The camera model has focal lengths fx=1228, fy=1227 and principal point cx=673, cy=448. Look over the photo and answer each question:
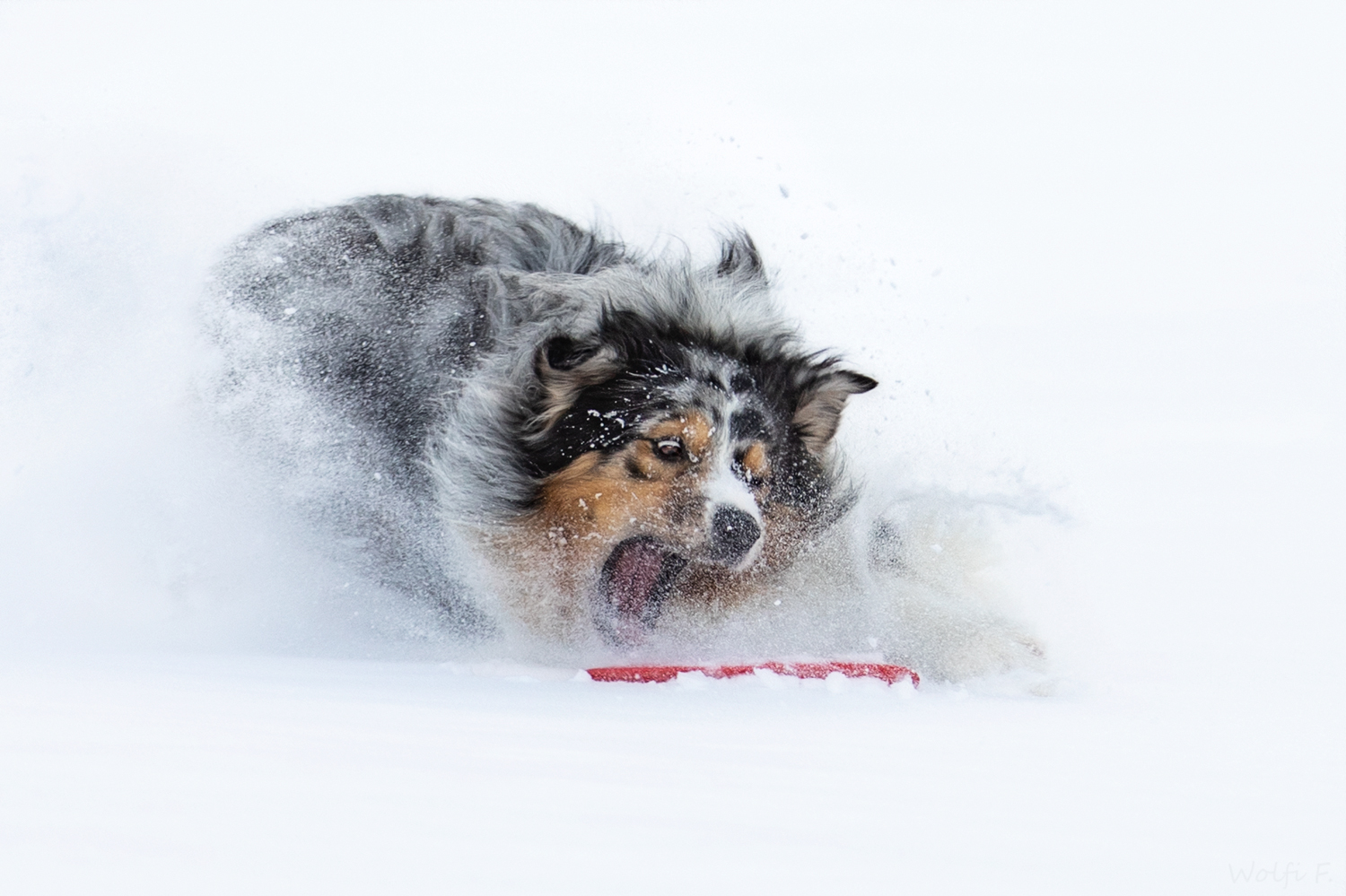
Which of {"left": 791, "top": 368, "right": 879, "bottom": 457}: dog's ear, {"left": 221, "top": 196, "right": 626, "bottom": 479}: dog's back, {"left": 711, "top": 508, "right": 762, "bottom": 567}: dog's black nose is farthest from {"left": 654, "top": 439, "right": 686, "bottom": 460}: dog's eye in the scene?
{"left": 221, "top": 196, "right": 626, "bottom": 479}: dog's back

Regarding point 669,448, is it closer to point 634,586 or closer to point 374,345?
point 634,586

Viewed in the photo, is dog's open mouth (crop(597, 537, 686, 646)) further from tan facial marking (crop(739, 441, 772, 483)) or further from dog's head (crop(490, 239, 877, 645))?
tan facial marking (crop(739, 441, 772, 483))

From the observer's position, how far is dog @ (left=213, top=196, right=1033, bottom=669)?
3.91 meters

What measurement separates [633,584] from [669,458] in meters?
0.51

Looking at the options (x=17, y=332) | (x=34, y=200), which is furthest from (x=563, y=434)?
(x=34, y=200)

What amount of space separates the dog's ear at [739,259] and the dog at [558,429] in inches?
0.4

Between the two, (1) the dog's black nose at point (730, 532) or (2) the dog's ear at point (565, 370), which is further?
(2) the dog's ear at point (565, 370)

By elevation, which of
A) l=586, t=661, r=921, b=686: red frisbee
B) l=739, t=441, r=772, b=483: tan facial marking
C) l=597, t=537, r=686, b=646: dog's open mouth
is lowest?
l=586, t=661, r=921, b=686: red frisbee

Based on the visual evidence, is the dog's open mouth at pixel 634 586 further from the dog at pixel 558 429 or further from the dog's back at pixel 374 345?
the dog's back at pixel 374 345

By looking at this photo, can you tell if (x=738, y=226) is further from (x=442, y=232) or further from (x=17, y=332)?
(x=17, y=332)

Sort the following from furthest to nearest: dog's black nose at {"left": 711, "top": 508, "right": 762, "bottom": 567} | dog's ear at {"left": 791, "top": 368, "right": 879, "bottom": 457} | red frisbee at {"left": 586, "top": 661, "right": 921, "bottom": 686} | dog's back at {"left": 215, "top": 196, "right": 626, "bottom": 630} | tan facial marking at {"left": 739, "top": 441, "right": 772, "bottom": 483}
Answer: dog's back at {"left": 215, "top": 196, "right": 626, "bottom": 630}, dog's ear at {"left": 791, "top": 368, "right": 879, "bottom": 457}, tan facial marking at {"left": 739, "top": 441, "right": 772, "bottom": 483}, dog's black nose at {"left": 711, "top": 508, "right": 762, "bottom": 567}, red frisbee at {"left": 586, "top": 661, "right": 921, "bottom": 686}

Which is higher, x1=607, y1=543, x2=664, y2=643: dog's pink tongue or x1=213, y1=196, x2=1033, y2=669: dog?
x1=213, y1=196, x2=1033, y2=669: dog

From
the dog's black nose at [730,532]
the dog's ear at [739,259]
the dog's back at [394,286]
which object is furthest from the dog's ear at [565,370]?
the dog's ear at [739,259]

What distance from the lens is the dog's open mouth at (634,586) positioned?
13.1 ft
